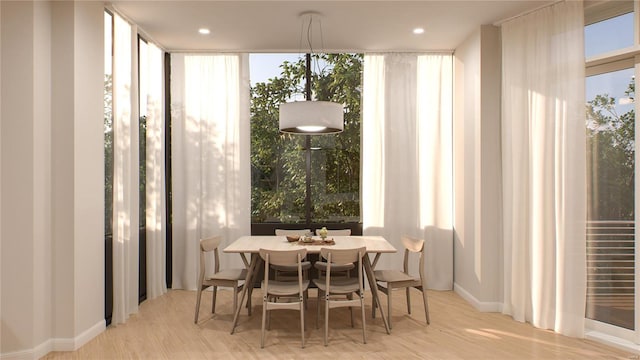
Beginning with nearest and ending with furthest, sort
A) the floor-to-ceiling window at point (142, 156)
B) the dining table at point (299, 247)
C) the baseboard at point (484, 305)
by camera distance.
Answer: the dining table at point (299, 247) < the baseboard at point (484, 305) < the floor-to-ceiling window at point (142, 156)

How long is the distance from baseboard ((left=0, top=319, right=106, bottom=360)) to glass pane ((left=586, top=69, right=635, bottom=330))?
4.51 m

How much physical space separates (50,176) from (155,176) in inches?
65.5

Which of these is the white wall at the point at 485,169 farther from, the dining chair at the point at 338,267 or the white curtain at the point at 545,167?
the dining chair at the point at 338,267

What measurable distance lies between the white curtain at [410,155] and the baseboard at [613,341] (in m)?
2.00

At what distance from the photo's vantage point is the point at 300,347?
3.84 metres

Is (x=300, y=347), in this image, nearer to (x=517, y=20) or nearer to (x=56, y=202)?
(x=56, y=202)

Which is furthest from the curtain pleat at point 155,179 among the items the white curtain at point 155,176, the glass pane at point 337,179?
the glass pane at point 337,179

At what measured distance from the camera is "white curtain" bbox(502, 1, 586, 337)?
13.3ft

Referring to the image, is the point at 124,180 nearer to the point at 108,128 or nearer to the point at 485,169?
the point at 108,128

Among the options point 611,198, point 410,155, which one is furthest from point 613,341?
point 410,155

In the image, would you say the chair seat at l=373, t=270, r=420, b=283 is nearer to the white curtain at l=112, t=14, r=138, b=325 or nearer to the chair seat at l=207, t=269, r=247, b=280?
the chair seat at l=207, t=269, r=247, b=280

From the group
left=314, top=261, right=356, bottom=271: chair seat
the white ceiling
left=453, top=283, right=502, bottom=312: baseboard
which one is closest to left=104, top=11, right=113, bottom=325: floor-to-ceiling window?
the white ceiling

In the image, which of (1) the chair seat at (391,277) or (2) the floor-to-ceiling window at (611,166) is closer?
(2) the floor-to-ceiling window at (611,166)

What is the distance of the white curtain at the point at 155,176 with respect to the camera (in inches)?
209
